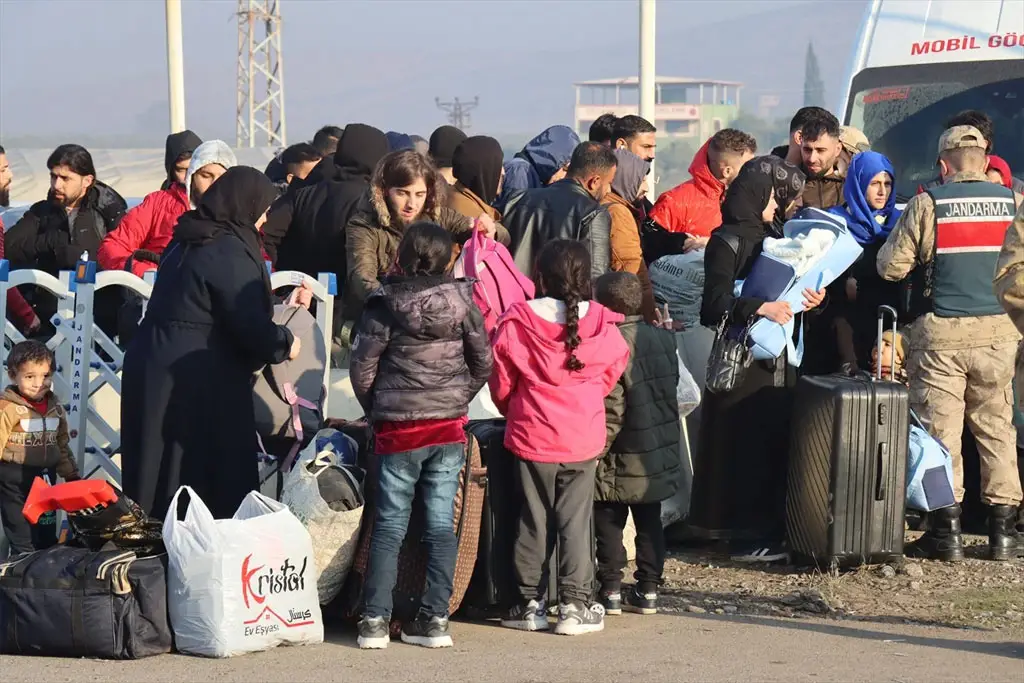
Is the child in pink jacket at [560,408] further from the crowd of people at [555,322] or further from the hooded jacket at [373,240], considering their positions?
the hooded jacket at [373,240]

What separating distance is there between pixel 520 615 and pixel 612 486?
25.6 inches

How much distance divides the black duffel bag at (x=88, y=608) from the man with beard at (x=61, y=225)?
3477 mm

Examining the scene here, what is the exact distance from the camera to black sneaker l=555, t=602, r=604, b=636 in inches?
255

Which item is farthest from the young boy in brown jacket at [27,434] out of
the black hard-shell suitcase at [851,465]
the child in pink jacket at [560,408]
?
the black hard-shell suitcase at [851,465]

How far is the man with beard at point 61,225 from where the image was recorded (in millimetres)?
9281

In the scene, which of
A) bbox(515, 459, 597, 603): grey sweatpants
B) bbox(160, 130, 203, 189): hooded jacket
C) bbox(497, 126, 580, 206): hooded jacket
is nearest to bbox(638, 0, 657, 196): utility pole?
bbox(160, 130, 203, 189): hooded jacket

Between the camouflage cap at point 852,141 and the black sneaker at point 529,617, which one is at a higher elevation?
the camouflage cap at point 852,141

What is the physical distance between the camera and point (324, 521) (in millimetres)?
6422

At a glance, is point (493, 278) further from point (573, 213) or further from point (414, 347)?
point (414, 347)

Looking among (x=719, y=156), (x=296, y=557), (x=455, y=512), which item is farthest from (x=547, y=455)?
(x=719, y=156)

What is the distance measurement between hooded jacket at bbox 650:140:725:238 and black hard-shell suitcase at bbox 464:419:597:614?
118 inches

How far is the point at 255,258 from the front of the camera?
263 inches

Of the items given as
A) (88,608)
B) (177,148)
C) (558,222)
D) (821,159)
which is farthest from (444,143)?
(88,608)

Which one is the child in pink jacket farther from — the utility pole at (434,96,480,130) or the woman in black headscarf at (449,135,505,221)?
the utility pole at (434,96,480,130)
